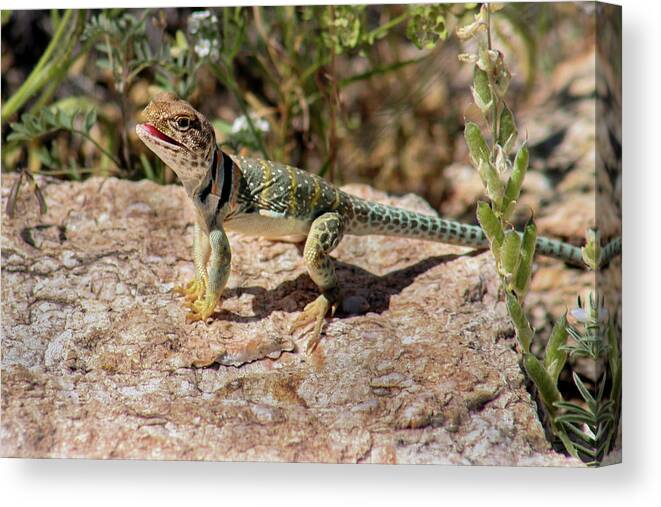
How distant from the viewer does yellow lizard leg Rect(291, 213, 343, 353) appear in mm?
3859

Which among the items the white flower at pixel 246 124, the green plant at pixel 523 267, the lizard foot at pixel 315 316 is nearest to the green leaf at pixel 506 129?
the green plant at pixel 523 267

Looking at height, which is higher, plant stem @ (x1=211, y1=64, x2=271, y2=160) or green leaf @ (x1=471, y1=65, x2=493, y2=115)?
plant stem @ (x1=211, y1=64, x2=271, y2=160)

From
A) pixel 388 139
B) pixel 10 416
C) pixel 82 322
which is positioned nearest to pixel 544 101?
pixel 388 139

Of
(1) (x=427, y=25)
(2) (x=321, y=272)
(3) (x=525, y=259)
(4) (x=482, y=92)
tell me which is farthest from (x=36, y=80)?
(3) (x=525, y=259)

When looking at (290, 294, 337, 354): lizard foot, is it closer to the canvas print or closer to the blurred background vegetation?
the canvas print

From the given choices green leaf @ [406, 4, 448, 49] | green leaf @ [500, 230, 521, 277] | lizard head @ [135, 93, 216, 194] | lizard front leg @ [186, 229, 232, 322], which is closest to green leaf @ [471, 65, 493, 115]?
green leaf @ [500, 230, 521, 277]

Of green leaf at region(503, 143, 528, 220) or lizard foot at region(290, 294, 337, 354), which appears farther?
lizard foot at region(290, 294, 337, 354)

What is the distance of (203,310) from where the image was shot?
12.7ft

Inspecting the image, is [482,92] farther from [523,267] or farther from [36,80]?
[36,80]

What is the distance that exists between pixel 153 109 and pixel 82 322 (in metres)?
0.99

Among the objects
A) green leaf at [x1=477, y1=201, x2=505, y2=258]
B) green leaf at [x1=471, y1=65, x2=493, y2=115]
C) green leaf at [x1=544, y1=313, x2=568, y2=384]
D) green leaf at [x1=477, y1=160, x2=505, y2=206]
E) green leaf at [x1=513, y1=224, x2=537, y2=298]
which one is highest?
green leaf at [x1=471, y1=65, x2=493, y2=115]

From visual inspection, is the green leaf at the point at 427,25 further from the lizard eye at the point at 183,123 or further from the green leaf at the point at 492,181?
the lizard eye at the point at 183,123

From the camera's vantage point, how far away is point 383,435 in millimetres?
3574

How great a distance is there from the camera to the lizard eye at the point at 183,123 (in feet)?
11.8
